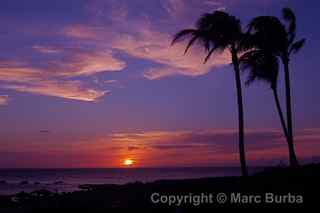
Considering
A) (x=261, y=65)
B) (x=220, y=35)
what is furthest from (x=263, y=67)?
(x=220, y=35)

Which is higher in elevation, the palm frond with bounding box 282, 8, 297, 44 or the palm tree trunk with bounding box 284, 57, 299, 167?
the palm frond with bounding box 282, 8, 297, 44

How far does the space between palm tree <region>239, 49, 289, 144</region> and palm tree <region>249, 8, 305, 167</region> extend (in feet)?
2.34

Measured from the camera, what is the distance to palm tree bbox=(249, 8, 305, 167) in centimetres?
2956

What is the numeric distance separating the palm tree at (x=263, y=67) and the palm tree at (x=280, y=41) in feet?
2.34

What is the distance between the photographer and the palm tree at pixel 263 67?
3093cm

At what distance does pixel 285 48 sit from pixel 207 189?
1350 cm

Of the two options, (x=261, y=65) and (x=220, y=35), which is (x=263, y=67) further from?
(x=220, y=35)

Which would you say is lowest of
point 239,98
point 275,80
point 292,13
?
point 239,98

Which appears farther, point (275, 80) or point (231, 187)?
point (275, 80)

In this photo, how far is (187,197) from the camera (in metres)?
18.5

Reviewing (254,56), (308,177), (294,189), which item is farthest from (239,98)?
(294,189)

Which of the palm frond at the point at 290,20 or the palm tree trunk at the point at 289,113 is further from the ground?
the palm frond at the point at 290,20

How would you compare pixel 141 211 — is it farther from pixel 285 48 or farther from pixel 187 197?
pixel 285 48

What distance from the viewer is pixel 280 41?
29.7 m
